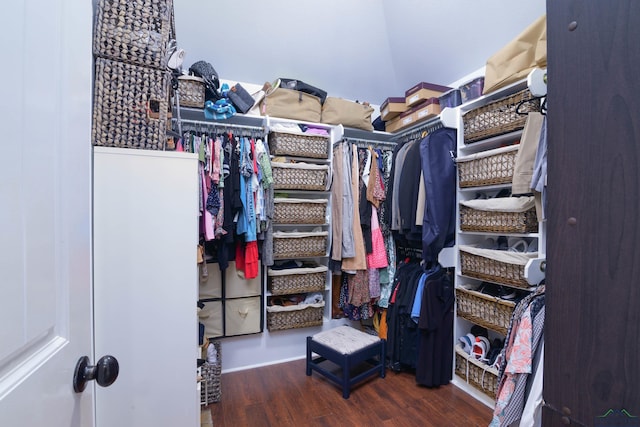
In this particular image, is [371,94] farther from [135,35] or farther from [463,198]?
[135,35]

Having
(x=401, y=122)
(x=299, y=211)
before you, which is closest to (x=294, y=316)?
(x=299, y=211)

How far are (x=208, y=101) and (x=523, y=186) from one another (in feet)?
7.03

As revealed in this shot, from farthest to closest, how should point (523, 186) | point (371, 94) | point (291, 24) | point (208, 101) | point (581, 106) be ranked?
point (371, 94)
point (291, 24)
point (208, 101)
point (523, 186)
point (581, 106)

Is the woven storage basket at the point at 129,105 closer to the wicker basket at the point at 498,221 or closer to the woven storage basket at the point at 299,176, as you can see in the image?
the woven storage basket at the point at 299,176

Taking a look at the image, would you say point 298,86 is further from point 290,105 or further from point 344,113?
point 344,113

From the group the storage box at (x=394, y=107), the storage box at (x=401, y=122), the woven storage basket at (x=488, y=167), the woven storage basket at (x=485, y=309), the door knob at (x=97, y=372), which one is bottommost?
the woven storage basket at (x=485, y=309)

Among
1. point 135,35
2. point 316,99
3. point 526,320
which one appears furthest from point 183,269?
point 316,99

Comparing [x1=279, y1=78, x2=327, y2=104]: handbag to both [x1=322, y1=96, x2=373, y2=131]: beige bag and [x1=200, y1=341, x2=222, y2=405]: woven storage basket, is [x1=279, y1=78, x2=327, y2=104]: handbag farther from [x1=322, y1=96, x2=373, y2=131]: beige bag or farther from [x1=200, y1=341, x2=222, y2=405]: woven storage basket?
[x1=200, y1=341, x2=222, y2=405]: woven storage basket

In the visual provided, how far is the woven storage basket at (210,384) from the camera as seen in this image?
2.00m

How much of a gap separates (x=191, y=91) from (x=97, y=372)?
2034mm

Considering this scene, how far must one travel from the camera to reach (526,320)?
4.23 ft

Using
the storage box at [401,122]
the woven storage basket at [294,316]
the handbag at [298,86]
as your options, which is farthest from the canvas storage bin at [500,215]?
the handbag at [298,86]

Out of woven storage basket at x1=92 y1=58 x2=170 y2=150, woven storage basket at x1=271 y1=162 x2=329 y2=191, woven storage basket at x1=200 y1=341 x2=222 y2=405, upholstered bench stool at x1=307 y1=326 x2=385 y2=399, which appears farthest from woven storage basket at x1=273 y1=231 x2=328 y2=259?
woven storage basket at x1=92 y1=58 x2=170 y2=150

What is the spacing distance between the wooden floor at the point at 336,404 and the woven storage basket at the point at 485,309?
58cm
